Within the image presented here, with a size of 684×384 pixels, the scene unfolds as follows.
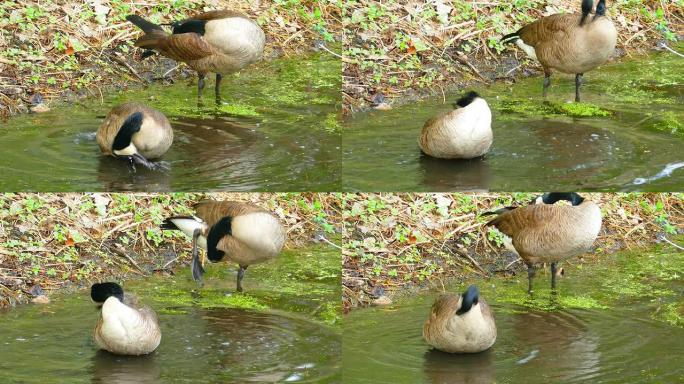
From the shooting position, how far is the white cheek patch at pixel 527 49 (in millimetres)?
12797

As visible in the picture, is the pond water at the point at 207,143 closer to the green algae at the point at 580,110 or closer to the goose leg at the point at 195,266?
the goose leg at the point at 195,266

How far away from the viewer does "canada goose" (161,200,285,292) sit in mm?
11094

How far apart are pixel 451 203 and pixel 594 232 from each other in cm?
178

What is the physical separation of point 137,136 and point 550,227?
3994 millimetres

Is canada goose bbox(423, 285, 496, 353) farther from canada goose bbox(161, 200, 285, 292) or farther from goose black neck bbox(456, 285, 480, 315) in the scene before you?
canada goose bbox(161, 200, 285, 292)

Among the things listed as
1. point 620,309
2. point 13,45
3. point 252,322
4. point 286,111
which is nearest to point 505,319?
point 620,309

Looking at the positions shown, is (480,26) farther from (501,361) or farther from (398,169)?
(501,361)

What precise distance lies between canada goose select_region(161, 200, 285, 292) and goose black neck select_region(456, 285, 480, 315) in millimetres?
2384

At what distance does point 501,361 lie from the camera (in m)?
9.36

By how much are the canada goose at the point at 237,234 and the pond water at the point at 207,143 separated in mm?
609

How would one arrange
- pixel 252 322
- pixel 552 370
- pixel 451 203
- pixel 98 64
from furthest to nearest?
pixel 98 64 → pixel 451 203 → pixel 252 322 → pixel 552 370

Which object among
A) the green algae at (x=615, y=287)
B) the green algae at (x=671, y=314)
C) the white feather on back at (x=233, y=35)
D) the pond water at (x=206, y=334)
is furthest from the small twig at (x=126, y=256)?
the green algae at (x=671, y=314)

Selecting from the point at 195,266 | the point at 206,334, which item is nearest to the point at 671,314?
the point at 206,334

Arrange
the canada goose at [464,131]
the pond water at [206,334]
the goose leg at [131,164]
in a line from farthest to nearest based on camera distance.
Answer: the goose leg at [131,164]
the canada goose at [464,131]
the pond water at [206,334]
